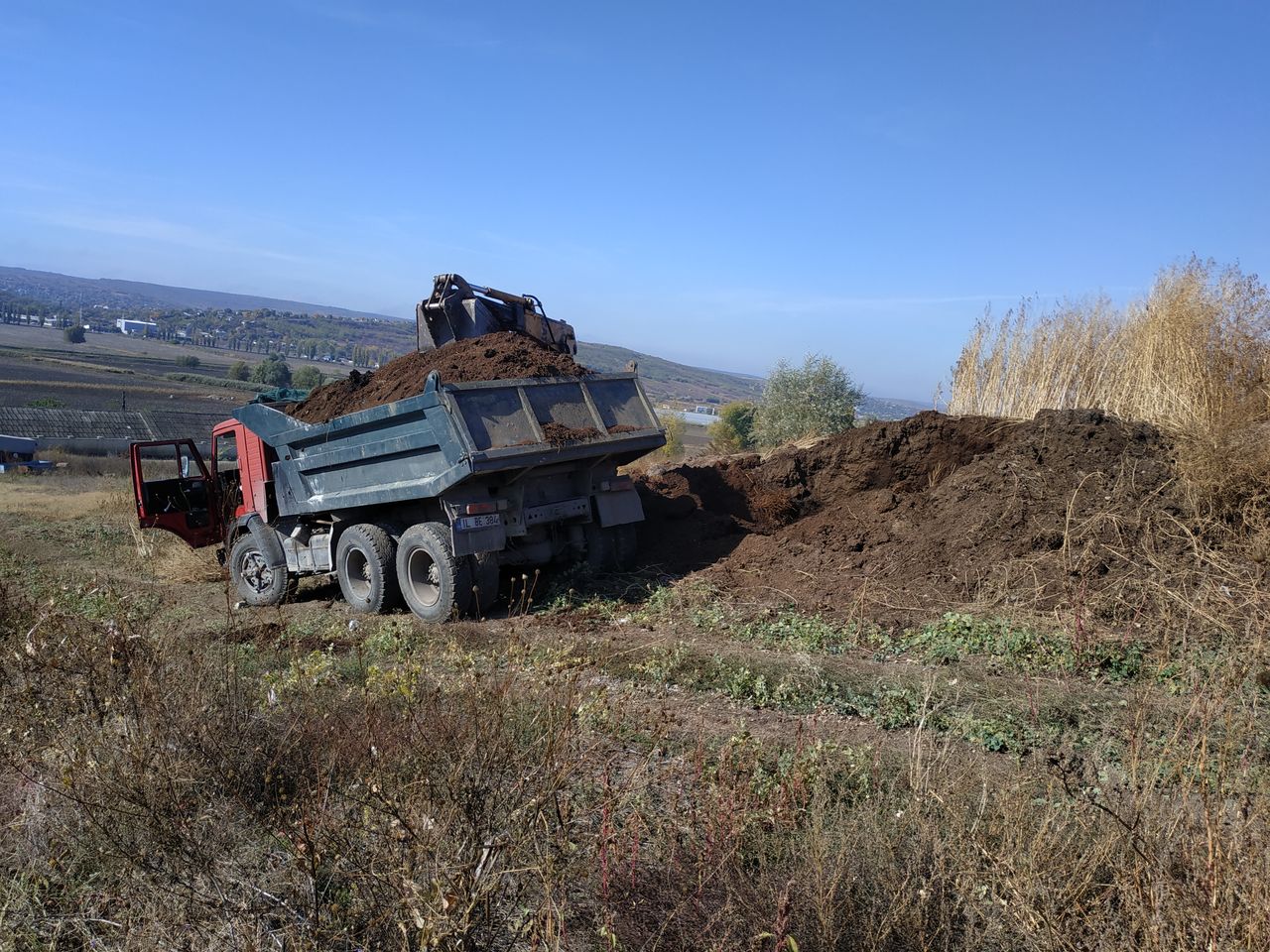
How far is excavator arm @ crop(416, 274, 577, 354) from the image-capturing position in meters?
11.4

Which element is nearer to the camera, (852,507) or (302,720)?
(302,720)

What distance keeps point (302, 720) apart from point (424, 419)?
4.42 meters

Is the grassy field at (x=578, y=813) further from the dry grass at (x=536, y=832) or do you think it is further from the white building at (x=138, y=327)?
the white building at (x=138, y=327)

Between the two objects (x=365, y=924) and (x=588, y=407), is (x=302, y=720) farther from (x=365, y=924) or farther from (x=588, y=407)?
(x=588, y=407)

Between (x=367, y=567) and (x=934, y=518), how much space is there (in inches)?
229

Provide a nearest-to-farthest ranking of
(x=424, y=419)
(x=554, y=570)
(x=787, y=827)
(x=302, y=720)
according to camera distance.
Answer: (x=787, y=827), (x=302, y=720), (x=424, y=419), (x=554, y=570)

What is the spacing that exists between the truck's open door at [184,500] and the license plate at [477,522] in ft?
16.7

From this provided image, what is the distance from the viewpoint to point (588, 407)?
377 inches

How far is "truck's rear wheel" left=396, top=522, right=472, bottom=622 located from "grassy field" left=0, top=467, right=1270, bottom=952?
129 inches

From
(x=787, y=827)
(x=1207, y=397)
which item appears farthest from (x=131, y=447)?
(x=1207, y=397)

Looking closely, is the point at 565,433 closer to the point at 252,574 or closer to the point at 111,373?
the point at 252,574

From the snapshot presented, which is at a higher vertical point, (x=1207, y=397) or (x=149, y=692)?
(x=1207, y=397)

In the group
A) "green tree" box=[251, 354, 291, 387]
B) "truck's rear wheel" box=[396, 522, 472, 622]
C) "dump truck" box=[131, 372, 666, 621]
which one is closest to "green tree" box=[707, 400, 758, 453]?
"dump truck" box=[131, 372, 666, 621]

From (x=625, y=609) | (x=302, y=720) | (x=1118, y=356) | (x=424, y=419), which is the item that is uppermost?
(x=1118, y=356)
